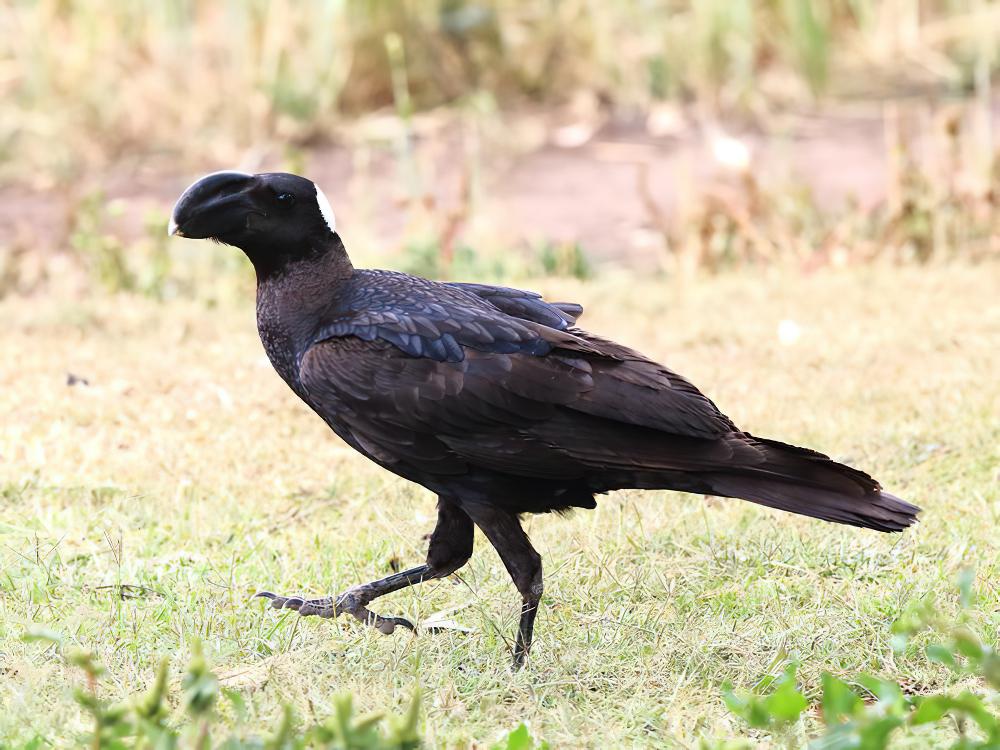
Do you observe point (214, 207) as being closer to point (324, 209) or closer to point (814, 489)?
point (324, 209)

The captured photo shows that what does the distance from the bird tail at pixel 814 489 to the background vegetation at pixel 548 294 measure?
26cm

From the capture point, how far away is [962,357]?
5.80 metres

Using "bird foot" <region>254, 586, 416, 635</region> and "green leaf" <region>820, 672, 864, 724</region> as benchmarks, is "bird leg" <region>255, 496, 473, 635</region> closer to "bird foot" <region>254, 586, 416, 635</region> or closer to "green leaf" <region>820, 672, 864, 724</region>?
"bird foot" <region>254, 586, 416, 635</region>

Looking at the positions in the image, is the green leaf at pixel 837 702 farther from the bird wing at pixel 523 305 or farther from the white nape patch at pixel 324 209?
the white nape patch at pixel 324 209

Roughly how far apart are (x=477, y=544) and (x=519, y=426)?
1017mm

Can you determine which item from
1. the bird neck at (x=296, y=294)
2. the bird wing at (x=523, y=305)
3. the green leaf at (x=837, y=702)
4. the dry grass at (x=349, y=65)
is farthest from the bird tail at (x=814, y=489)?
the dry grass at (x=349, y=65)

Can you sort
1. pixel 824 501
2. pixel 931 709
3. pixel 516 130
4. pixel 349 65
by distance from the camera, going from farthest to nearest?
1. pixel 516 130
2. pixel 349 65
3. pixel 824 501
4. pixel 931 709

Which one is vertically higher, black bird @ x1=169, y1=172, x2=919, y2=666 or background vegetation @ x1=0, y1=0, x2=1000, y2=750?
black bird @ x1=169, y1=172, x2=919, y2=666

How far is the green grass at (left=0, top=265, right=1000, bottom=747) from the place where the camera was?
3.27 meters

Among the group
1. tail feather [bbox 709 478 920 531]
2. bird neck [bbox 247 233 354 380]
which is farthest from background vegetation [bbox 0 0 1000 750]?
bird neck [bbox 247 233 354 380]

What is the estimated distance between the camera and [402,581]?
370 cm

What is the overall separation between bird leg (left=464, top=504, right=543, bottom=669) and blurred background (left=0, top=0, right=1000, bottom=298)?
3.85 m

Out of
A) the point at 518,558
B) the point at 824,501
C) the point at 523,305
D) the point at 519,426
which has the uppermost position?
the point at 523,305

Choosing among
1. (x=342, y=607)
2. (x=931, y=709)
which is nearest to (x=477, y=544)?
(x=342, y=607)
